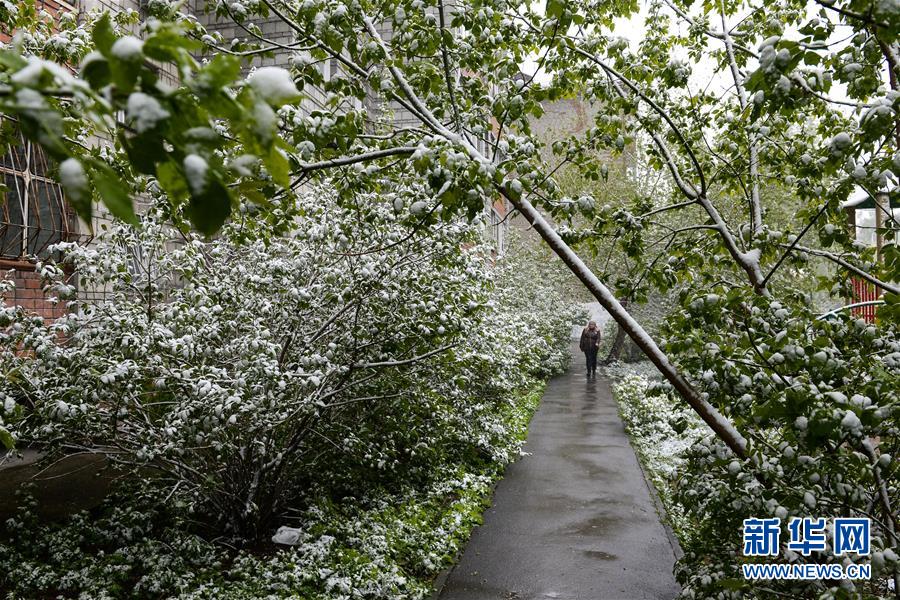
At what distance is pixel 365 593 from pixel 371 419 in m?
2.49

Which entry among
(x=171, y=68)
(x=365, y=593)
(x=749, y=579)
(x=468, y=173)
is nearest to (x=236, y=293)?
(x=365, y=593)

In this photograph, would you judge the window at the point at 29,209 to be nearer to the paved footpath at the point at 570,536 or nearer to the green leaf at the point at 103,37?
the paved footpath at the point at 570,536

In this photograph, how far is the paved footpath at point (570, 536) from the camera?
5.53m

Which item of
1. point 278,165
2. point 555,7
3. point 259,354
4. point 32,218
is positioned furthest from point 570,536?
point 32,218

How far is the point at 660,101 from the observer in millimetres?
5465

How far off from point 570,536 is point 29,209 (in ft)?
26.3

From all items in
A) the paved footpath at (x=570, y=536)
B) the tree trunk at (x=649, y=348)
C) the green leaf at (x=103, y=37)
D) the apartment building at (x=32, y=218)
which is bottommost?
the paved footpath at (x=570, y=536)

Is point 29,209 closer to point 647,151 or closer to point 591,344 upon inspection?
point 647,151

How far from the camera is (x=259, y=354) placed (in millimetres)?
5211

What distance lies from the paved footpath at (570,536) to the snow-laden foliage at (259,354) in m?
1.37

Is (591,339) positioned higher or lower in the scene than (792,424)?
lower

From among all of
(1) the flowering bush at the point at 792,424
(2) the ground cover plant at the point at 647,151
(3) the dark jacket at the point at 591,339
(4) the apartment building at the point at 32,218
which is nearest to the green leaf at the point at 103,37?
(2) the ground cover plant at the point at 647,151

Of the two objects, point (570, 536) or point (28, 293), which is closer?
point (570, 536)

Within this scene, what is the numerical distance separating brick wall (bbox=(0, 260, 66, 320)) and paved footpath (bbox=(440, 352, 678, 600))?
6273 millimetres
